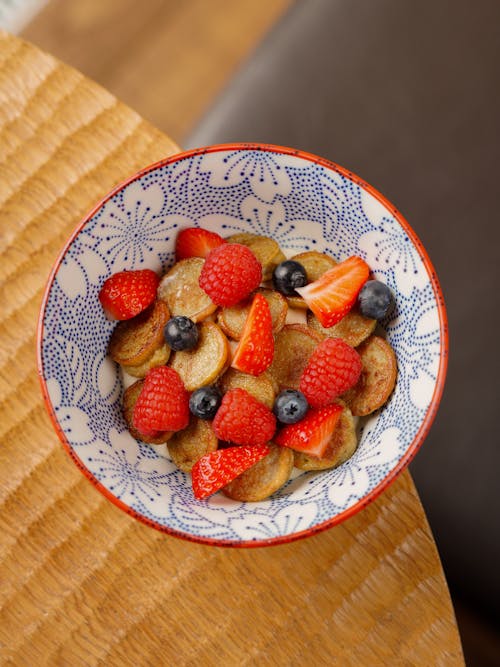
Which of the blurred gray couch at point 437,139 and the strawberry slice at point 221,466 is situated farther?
the blurred gray couch at point 437,139

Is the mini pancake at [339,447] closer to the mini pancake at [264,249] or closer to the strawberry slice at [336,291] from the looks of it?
the strawberry slice at [336,291]

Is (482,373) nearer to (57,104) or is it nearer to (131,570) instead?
(131,570)

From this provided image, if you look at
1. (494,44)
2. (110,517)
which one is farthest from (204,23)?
(110,517)

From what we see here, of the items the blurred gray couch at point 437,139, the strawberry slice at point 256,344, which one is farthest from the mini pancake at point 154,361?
the blurred gray couch at point 437,139

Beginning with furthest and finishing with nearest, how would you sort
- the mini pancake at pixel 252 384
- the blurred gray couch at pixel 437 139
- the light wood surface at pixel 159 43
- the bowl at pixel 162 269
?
the light wood surface at pixel 159 43, the blurred gray couch at pixel 437 139, the mini pancake at pixel 252 384, the bowl at pixel 162 269

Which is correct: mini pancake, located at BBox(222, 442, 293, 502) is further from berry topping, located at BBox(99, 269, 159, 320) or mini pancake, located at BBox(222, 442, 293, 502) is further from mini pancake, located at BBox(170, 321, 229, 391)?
berry topping, located at BBox(99, 269, 159, 320)
